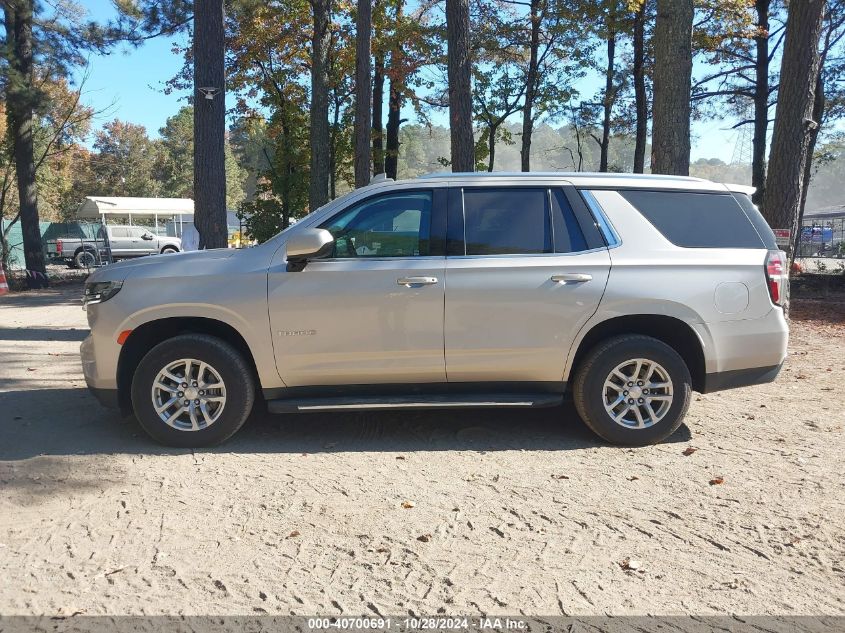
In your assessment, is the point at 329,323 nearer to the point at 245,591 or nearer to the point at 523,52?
the point at 245,591

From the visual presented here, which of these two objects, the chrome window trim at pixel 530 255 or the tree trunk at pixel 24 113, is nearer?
the chrome window trim at pixel 530 255

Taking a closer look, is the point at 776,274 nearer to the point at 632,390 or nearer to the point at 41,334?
the point at 632,390

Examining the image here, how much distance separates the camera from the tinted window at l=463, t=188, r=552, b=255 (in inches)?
199

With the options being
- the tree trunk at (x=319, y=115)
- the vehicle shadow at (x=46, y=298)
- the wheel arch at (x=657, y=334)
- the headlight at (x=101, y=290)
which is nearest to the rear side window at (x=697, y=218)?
the wheel arch at (x=657, y=334)

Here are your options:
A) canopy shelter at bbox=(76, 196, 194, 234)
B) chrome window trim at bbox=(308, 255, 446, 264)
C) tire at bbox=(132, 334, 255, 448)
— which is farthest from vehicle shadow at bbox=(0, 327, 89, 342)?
canopy shelter at bbox=(76, 196, 194, 234)

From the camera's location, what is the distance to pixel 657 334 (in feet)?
17.2

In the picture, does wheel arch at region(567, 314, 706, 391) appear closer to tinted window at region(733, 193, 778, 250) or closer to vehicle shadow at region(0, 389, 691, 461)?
vehicle shadow at region(0, 389, 691, 461)

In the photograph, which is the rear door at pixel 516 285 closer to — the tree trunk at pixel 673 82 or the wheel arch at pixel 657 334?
the wheel arch at pixel 657 334

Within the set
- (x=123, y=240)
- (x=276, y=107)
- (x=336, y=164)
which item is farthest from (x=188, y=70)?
(x=123, y=240)

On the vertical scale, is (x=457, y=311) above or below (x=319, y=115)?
below

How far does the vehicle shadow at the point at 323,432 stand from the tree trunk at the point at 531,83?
66.4 ft

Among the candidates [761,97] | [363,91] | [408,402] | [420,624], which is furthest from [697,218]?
[761,97]

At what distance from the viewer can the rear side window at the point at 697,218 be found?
16.8 feet

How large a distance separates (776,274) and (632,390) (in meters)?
1.38
